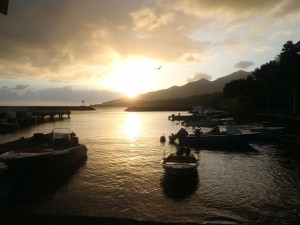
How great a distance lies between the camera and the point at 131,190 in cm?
2377

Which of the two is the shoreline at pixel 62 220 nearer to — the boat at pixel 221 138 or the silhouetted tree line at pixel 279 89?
the boat at pixel 221 138

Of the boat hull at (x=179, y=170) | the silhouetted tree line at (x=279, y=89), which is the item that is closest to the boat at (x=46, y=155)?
the boat hull at (x=179, y=170)

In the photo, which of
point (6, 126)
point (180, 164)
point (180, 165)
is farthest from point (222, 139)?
point (6, 126)

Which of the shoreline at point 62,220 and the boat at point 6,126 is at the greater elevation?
the boat at point 6,126

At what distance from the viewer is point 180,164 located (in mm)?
27172

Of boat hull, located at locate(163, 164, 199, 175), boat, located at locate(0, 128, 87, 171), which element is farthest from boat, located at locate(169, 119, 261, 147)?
boat hull, located at locate(163, 164, 199, 175)

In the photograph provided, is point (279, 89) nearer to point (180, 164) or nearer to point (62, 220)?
point (180, 164)

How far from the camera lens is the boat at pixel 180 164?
83.5 ft

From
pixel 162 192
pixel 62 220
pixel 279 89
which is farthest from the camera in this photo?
pixel 279 89

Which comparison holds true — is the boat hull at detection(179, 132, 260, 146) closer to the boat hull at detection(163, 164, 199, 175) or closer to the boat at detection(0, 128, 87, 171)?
the boat at detection(0, 128, 87, 171)

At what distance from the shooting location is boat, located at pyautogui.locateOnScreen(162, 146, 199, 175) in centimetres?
2544

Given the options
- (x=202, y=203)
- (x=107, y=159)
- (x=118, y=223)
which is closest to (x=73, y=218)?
(x=118, y=223)

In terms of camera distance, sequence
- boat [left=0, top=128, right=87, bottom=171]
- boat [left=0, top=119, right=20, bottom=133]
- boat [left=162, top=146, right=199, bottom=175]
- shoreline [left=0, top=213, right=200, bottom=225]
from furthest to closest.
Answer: boat [left=0, top=119, right=20, bottom=133] < boat [left=0, top=128, right=87, bottom=171] < boat [left=162, top=146, right=199, bottom=175] < shoreline [left=0, top=213, right=200, bottom=225]

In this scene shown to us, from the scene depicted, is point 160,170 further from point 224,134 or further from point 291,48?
point 291,48
